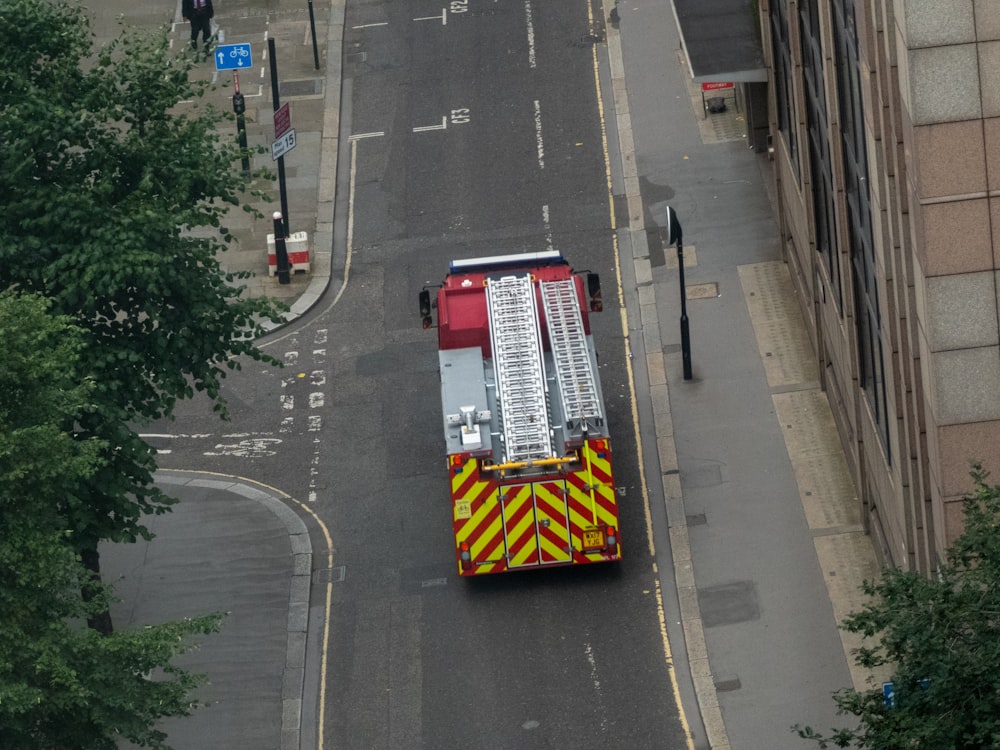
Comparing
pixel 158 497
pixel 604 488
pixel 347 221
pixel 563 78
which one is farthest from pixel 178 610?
pixel 563 78

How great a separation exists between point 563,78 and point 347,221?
834 cm

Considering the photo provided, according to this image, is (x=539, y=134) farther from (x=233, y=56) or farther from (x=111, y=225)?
(x=111, y=225)

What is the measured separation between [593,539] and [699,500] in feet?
11.8

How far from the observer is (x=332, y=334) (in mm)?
41469

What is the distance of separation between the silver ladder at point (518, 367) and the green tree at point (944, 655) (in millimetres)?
11891

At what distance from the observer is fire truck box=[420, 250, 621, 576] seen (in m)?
30.9

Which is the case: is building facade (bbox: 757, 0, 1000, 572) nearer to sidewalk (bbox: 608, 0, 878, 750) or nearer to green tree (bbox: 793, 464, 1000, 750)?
sidewalk (bbox: 608, 0, 878, 750)

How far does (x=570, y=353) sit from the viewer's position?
3262cm

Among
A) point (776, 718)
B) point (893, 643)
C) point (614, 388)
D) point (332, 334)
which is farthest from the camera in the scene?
point (332, 334)

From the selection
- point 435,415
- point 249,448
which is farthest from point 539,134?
point 249,448

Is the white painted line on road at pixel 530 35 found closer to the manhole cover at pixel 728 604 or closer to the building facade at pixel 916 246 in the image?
the building facade at pixel 916 246

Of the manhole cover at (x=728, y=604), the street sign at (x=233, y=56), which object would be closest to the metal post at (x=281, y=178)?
the street sign at (x=233, y=56)

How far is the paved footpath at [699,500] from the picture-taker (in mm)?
30297

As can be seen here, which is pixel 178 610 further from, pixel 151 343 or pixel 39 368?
pixel 39 368
